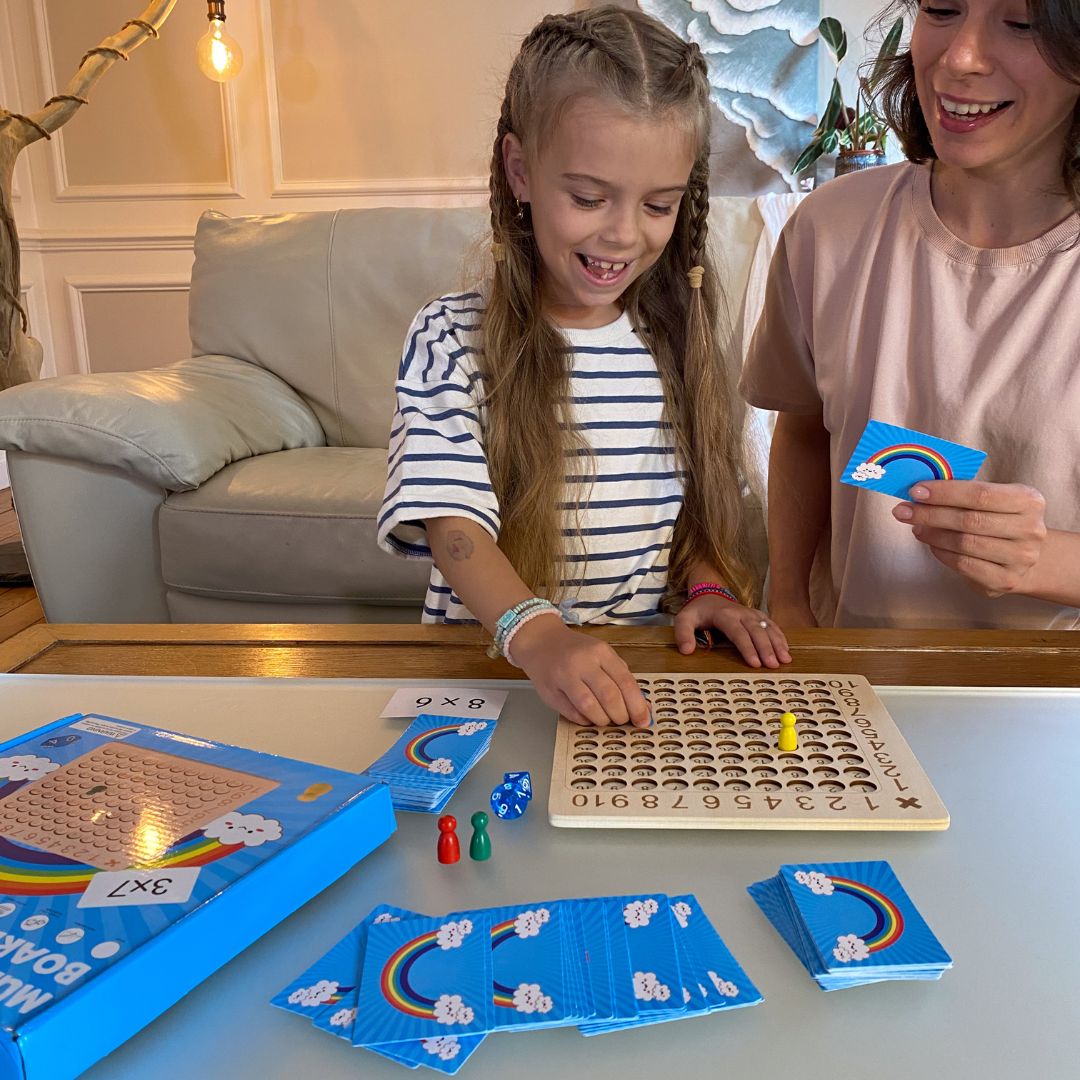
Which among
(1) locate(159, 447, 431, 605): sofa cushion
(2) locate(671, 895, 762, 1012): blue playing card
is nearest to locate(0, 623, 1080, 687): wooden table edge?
(2) locate(671, 895, 762, 1012): blue playing card

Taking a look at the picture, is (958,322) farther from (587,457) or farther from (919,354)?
(587,457)

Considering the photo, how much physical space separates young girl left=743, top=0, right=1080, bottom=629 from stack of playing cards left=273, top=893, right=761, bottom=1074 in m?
0.44

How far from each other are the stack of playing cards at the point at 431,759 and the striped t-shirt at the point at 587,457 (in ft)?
0.98

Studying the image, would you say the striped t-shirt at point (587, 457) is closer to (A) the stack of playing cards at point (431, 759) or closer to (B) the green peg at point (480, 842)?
(A) the stack of playing cards at point (431, 759)

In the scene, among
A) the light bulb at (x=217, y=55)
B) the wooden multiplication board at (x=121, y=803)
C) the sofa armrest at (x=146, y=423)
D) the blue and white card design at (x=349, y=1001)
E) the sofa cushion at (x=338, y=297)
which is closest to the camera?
the blue and white card design at (x=349, y=1001)

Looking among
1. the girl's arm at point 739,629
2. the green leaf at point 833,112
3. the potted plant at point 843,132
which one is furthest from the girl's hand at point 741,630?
the green leaf at point 833,112

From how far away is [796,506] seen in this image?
130 centimetres

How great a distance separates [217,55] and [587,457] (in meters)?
2.66

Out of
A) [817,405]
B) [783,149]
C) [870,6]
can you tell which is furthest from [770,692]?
[870,6]

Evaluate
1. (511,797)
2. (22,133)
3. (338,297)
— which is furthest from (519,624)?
(22,133)

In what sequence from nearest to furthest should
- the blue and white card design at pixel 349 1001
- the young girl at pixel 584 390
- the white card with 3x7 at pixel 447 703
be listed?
the blue and white card design at pixel 349 1001
the white card with 3x7 at pixel 447 703
the young girl at pixel 584 390

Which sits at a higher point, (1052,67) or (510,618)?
(1052,67)

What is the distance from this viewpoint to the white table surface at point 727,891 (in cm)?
45

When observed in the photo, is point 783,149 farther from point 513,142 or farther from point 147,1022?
point 147,1022
